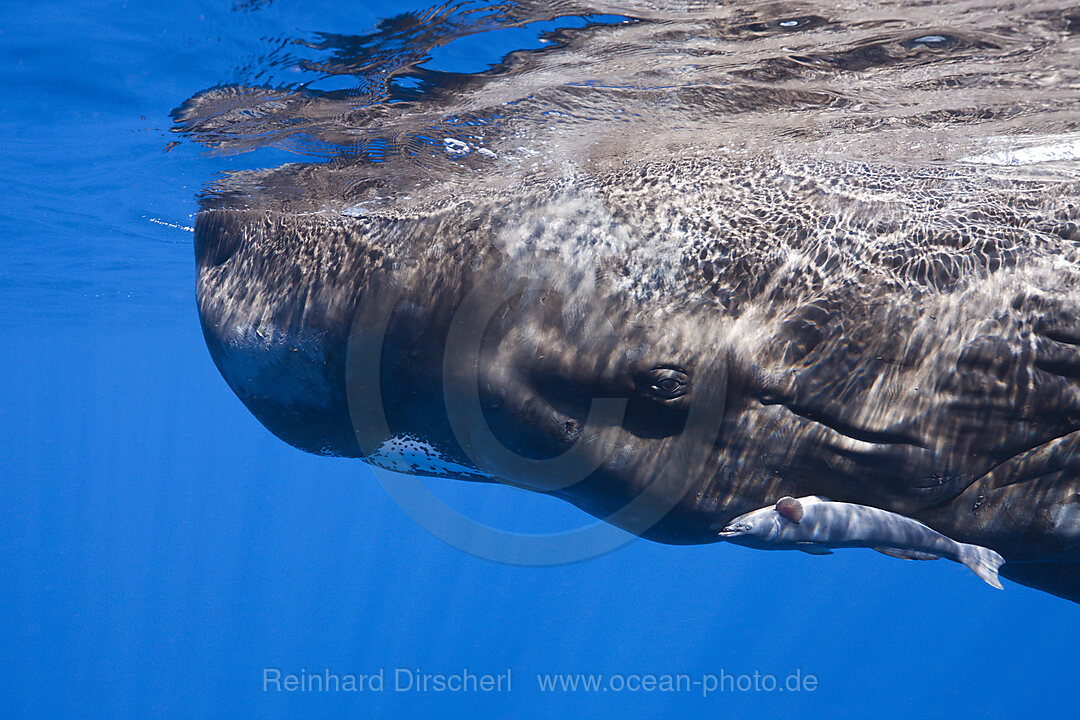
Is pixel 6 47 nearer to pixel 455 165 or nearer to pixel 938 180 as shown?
pixel 455 165

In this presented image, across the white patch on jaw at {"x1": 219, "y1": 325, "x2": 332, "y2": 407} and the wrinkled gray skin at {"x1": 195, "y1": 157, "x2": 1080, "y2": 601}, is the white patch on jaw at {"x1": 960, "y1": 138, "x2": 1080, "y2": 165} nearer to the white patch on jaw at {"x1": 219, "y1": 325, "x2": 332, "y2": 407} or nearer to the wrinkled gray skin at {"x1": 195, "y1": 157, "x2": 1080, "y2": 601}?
the wrinkled gray skin at {"x1": 195, "y1": 157, "x2": 1080, "y2": 601}

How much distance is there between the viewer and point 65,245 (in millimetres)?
18672

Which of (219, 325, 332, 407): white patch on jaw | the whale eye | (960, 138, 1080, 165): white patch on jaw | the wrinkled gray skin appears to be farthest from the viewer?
(960, 138, 1080, 165): white patch on jaw

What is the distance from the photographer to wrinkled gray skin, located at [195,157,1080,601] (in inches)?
121

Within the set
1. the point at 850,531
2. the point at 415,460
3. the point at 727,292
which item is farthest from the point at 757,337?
the point at 415,460

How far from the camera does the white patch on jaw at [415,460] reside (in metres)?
4.30

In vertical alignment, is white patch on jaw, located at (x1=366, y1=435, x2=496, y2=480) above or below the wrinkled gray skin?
below

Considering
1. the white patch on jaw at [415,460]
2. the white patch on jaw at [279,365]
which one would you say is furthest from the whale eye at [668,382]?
the white patch on jaw at [279,365]

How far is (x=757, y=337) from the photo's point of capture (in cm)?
337

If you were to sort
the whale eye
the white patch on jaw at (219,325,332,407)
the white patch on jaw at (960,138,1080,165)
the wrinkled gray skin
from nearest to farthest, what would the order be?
the wrinkled gray skin → the whale eye → the white patch on jaw at (219,325,332,407) → the white patch on jaw at (960,138,1080,165)

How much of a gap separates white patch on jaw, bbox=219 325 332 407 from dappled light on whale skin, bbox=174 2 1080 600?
0.03 metres

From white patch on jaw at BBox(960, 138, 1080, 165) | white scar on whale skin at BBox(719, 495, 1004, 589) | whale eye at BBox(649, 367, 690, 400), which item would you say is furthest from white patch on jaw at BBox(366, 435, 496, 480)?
white patch on jaw at BBox(960, 138, 1080, 165)

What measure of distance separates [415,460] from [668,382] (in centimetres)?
201

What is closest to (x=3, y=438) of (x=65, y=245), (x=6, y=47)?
(x=65, y=245)
